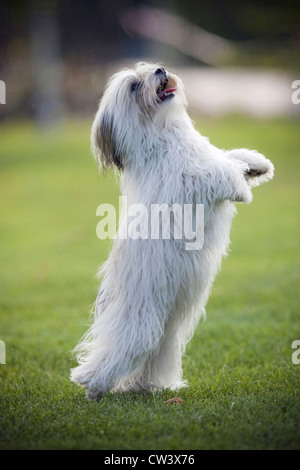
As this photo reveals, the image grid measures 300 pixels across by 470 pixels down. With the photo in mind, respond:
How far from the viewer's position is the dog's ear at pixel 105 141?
3967 millimetres

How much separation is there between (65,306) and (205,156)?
12.0 feet

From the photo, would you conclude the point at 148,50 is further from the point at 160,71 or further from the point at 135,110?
the point at 135,110

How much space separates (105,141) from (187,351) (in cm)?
230

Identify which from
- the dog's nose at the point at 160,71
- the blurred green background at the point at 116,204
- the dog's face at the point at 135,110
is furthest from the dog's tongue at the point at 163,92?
the blurred green background at the point at 116,204

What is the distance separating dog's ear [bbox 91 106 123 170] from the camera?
13.0ft

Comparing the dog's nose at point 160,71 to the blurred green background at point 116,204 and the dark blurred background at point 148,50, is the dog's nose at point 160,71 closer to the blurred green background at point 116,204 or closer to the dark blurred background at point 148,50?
the blurred green background at point 116,204

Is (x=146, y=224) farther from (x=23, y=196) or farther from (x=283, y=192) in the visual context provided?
(x=23, y=196)

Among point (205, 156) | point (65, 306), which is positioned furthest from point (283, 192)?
point (205, 156)

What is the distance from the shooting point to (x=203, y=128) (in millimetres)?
20375

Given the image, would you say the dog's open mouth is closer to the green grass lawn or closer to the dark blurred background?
the green grass lawn

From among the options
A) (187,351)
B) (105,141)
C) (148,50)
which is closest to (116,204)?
(187,351)

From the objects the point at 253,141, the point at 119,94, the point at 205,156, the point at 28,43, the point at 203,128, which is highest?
the point at 28,43

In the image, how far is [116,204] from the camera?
12789mm

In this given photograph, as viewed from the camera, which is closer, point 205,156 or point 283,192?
point 205,156
